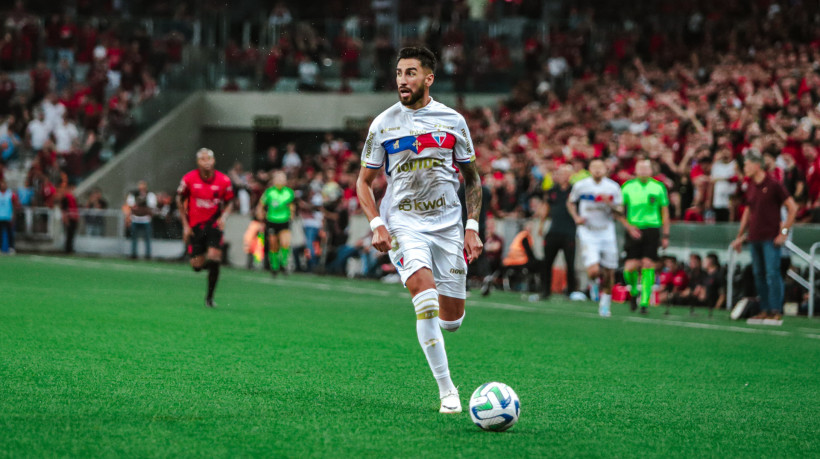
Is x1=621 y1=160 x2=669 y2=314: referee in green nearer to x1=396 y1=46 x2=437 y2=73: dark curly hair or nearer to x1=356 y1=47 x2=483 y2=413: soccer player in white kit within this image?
x1=356 y1=47 x2=483 y2=413: soccer player in white kit

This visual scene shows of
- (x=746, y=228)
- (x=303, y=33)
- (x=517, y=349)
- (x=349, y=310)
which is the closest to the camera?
(x=517, y=349)

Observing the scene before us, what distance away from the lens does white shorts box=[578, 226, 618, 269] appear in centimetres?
1650

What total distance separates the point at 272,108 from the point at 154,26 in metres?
4.65

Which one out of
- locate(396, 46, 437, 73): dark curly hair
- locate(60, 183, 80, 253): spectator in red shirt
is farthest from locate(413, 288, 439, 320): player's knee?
locate(60, 183, 80, 253): spectator in red shirt

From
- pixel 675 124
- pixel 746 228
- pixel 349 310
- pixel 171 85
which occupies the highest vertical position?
pixel 171 85

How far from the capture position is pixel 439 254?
7383 mm

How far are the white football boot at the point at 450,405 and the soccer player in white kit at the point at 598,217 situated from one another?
9.74 m

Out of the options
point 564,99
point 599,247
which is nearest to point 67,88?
point 564,99

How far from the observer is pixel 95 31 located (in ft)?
121

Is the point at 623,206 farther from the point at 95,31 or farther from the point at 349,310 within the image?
the point at 95,31

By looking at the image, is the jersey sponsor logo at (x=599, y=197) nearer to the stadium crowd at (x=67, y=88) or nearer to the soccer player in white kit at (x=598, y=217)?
the soccer player in white kit at (x=598, y=217)

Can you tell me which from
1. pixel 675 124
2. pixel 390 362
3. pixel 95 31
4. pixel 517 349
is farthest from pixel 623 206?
pixel 95 31

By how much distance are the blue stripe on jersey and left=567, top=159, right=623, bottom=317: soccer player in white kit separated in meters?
9.47

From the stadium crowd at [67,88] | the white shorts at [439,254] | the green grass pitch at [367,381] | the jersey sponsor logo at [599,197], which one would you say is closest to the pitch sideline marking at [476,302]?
the green grass pitch at [367,381]
